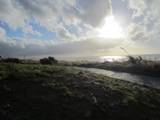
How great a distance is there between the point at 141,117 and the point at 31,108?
16.5ft

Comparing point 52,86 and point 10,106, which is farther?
point 52,86

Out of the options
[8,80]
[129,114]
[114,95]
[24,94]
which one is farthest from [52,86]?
[129,114]

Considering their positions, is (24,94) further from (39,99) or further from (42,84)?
(42,84)

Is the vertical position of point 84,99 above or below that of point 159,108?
above

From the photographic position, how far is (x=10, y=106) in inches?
295

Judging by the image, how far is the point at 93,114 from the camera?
25.0ft

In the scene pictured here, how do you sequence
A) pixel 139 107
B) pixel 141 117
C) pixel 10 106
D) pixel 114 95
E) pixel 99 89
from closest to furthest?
pixel 10 106
pixel 141 117
pixel 139 107
pixel 114 95
pixel 99 89

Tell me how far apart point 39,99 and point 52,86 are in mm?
2148

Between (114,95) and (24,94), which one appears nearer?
(24,94)

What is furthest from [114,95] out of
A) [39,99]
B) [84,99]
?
[39,99]

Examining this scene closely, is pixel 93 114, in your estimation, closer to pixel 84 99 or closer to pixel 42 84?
pixel 84 99

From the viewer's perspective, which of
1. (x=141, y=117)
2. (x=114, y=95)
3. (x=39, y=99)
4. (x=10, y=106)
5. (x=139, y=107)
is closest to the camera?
(x=10, y=106)

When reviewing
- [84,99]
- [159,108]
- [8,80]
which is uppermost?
[8,80]

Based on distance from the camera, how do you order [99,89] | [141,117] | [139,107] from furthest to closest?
[99,89]
[139,107]
[141,117]
